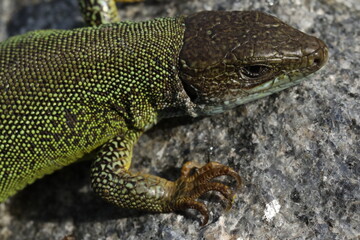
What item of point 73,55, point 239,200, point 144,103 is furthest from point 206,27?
point 239,200

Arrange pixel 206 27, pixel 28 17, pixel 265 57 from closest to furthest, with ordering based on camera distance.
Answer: pixel 265 57
pixel 206 27
pixel 28 17

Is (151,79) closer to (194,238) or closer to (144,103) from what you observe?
(144,103)

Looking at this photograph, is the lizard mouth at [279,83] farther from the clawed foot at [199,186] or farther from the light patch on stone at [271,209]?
the light patch on stone at [271,209]

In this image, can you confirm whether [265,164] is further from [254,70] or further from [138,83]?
[138,83]

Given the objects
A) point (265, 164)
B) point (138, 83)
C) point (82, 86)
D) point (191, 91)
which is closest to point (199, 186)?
point (265, 164)

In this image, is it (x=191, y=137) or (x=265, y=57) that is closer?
(x=265, y=57)

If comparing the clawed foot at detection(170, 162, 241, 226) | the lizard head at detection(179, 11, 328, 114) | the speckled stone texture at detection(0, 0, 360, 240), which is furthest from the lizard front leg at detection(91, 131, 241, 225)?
the lizard head at detection(179, 11, 328, 114)
